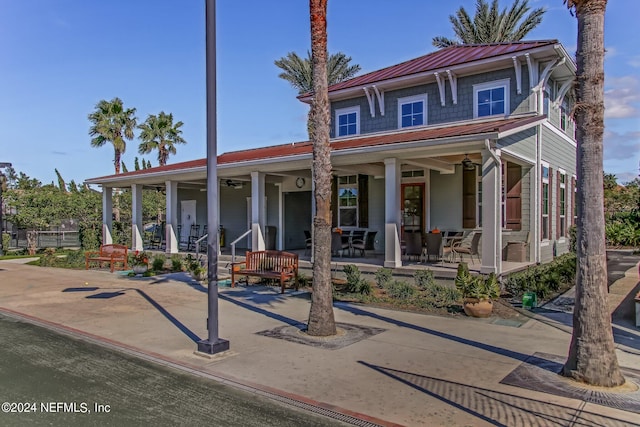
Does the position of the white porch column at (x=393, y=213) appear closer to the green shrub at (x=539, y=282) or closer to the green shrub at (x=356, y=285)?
the green shrub at (x=356, y=285)

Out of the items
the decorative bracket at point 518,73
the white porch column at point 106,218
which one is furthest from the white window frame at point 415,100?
the white porch column at point 106,218

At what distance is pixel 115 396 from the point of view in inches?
190

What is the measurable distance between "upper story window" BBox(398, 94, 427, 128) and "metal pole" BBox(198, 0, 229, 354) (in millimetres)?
10549

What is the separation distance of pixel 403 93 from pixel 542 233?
6.40 m

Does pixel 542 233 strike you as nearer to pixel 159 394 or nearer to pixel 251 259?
pixel 251 259

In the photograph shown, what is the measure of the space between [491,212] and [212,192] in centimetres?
657

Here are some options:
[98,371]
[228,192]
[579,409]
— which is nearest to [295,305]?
[98,371]

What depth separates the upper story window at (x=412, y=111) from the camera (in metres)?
15.9

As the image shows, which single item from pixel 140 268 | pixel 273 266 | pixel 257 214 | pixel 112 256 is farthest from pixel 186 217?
pixel 273 266

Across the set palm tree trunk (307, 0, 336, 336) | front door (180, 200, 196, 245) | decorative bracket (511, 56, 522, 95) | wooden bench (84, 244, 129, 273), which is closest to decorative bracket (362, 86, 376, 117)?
decorative bracket (511, 56, 522, 95)

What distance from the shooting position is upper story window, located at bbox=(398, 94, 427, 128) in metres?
15.9

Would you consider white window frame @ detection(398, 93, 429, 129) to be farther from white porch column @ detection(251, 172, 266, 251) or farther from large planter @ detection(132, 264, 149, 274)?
large planter @ detection(132, 264, 149, 274)

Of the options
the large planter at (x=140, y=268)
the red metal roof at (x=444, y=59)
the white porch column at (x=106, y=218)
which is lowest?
the large planter at (x=140, y=268)

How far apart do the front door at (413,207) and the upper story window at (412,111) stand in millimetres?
2091
